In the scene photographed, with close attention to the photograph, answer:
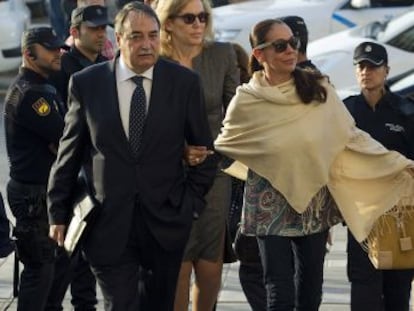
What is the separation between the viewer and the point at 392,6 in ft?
53.6

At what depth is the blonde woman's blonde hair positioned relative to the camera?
6.41 meters

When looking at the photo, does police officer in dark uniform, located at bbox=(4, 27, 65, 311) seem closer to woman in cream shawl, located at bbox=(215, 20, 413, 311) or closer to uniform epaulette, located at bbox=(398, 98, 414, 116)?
woman in cream shawl, located at bbox=(215, 20, 413, 311)

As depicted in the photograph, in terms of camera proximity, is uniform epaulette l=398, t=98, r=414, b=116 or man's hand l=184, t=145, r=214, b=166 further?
uniform epaulette l=398, t=98, r=414, b=116

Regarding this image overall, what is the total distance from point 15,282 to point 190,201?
213cm

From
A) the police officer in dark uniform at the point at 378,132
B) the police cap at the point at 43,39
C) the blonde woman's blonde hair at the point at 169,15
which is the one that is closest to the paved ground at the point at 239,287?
the police officer in dark uniform at the point at 378,132

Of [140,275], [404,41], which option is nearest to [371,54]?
[140,275]

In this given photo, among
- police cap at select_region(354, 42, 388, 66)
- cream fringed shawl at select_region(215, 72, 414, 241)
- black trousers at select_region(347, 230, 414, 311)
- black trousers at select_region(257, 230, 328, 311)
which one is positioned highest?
police cap at select_region(354, 42, 388, 66)

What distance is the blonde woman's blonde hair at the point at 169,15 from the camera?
21.0 ft

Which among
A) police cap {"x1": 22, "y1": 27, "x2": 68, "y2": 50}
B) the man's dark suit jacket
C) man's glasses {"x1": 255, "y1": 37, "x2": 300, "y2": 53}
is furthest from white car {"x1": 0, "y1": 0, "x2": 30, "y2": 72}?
the man's dark suit jacket

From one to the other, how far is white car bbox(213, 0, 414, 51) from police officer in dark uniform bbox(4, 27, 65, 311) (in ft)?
29.5

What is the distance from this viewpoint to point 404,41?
13.1m

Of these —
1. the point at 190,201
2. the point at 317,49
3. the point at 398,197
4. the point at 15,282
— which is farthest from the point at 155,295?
the point at 317,49

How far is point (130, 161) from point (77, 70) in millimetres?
1898

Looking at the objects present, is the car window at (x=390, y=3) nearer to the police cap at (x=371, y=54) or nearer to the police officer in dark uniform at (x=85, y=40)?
the police officer in dark uniform at (x=85, y=40)
